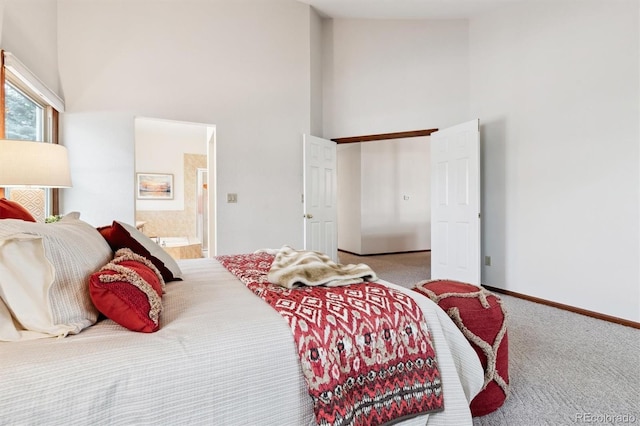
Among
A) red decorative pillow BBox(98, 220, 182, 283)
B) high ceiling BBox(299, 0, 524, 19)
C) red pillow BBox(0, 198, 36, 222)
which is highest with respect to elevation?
high ceiling BBox(299, 0, 524, 19)

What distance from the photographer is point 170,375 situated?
2.97 feet

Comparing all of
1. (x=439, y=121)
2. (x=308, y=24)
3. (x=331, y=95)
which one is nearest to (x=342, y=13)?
(x=308, y=24)

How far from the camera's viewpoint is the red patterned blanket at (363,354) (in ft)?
3.52

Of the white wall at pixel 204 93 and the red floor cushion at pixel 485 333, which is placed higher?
the white wall at pixel 204 93

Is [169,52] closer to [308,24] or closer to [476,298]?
[308,24]

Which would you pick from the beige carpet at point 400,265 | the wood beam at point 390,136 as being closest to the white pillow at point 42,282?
the beige carpet at point 400,265

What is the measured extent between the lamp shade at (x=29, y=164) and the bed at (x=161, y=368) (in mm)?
897

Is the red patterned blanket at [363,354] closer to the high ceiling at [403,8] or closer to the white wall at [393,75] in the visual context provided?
the white wall at [393,75]

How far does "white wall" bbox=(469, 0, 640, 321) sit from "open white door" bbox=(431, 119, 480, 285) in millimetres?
339

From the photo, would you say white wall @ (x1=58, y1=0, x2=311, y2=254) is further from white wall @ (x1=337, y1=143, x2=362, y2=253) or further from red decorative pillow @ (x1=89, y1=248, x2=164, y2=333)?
white wall @ (x1=337, y1=143, x2=362, y2=253)

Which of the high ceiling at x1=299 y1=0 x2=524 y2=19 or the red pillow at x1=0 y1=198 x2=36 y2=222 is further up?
the high ceiling at x1=299 y1=0 x2=524 y2=19

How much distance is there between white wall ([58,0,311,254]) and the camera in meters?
3.35
